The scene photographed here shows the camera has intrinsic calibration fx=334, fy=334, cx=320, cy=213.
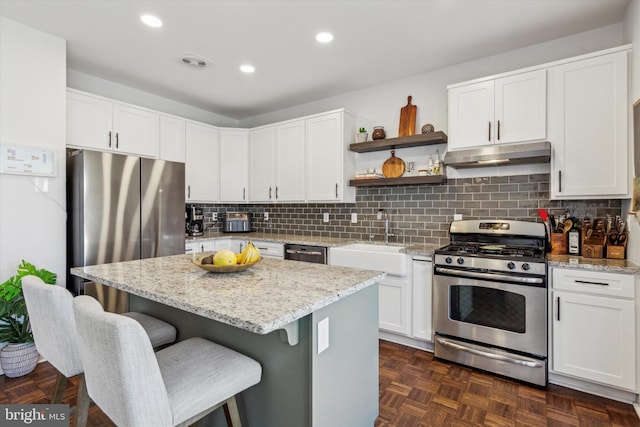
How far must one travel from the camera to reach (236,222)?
15.1 ft

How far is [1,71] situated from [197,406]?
116 inches

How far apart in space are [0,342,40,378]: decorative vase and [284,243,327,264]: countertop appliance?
2265 millimetres

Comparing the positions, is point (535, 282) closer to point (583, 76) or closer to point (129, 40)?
point (583, 76)

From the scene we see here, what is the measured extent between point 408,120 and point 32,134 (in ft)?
10.9

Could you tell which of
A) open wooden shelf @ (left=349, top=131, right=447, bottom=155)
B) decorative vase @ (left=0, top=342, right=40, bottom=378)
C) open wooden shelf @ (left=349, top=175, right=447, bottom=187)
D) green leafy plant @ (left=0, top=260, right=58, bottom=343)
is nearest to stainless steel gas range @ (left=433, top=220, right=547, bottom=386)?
open wooden shelf @ (left=349, top=175, right=447, bottom=187)

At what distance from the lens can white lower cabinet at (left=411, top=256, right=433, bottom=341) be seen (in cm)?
285

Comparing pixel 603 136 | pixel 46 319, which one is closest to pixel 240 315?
pixel 46 319

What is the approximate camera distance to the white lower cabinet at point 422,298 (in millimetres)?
2850

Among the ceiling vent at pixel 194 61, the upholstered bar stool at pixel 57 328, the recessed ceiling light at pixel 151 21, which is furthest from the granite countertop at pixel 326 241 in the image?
the upholstered bar stool at pixel 57 328

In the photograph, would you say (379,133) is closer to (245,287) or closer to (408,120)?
(408,120)

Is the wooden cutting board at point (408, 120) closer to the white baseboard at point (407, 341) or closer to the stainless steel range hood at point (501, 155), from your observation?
the stainless steel range hood at point (501, 155)

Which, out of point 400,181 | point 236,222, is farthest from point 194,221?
point 400,181

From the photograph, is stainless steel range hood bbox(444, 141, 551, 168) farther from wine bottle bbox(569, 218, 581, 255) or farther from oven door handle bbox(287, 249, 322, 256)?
oven door handle bbox(287, 249, 322, 256)

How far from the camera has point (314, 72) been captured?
3.42 m
